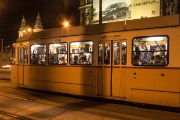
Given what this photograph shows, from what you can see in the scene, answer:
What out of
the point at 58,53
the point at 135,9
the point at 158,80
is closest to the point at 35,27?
the point at 135,9

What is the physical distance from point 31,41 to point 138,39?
7122 mm

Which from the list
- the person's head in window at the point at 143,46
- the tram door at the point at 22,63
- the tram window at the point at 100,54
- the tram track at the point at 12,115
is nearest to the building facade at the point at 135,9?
the tram door at the point at 22,63

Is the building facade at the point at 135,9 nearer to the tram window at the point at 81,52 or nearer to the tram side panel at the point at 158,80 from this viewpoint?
the tram window at the point at 81,52

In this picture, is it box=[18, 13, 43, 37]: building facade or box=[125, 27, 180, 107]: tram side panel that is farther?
box=[18, 13, 43, 37]: building facade

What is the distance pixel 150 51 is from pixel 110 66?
1.82 m

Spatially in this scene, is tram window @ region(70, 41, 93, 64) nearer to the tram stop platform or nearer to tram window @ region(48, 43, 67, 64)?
tram window @ region(48, 43, 67, 64)

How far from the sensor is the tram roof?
1084 cm

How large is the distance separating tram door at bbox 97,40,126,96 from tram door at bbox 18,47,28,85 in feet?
19.4

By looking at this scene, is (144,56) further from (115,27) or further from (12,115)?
(12,115)

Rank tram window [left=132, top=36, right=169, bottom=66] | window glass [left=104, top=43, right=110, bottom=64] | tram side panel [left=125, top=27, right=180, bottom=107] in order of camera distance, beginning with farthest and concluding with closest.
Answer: window glass [left=104, top=43, right=110, bottom=64]
tram window [left=132, top=36, right=169, bottom=66]
tram side panel [left=125, top=27, right=180, bottom=107]

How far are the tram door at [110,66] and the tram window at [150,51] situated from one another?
0.55 metres

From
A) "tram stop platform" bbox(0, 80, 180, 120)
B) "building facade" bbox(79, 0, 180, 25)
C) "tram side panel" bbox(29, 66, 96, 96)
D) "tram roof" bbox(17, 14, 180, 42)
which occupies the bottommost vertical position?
"tram stop platform" bbox(0, 80, 180, 120)

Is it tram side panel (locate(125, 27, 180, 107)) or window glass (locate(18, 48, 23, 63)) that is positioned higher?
window glass (locate(18, 48, 23, 63))

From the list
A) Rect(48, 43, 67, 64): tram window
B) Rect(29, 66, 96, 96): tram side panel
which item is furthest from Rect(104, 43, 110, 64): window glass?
Rect(48, 43, 67, 64): tram window
